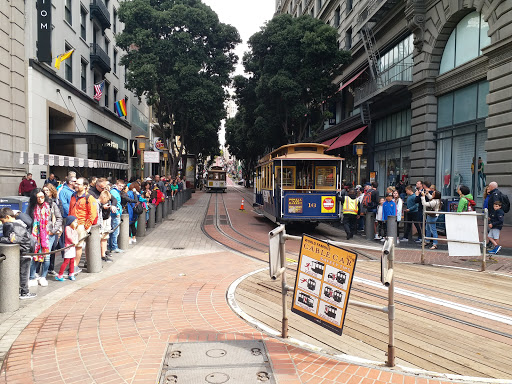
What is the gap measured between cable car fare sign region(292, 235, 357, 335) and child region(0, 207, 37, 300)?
4282 millimetres

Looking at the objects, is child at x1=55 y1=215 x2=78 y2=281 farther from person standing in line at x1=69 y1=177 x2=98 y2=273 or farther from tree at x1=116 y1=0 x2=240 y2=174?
tree at x1=116 y1=0 x2=240 y2=174

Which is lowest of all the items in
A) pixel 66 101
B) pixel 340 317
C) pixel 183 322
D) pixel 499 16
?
pixel 183 322

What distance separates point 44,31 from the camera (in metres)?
18.8

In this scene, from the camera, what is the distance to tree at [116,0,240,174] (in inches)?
1148

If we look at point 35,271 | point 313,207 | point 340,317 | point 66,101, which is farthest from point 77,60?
point 340,317

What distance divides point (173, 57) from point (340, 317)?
29.6m

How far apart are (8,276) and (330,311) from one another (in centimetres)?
450

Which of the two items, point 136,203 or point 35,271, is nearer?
point 35,271

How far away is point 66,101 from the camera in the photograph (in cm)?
2356

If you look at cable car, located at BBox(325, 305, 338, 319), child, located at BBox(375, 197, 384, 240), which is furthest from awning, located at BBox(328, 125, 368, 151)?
cable car, located at BBox(325, 305, 338, 319)

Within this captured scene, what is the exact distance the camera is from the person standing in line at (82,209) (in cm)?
776

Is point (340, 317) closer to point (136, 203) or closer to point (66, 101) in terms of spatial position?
point (136, 203)

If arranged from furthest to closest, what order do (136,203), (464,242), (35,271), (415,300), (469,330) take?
(136,203) → (464,242) → (35,271) → (415,300) → (469,330)

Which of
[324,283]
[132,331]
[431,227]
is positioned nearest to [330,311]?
[324,283]
